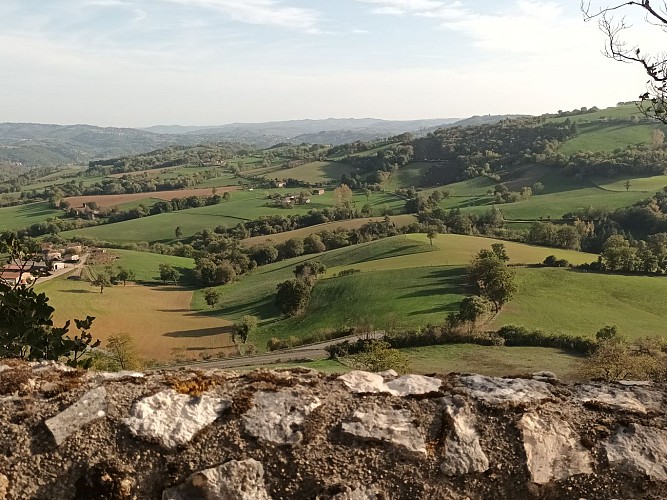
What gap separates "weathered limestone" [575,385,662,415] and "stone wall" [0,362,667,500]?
0.12 ft

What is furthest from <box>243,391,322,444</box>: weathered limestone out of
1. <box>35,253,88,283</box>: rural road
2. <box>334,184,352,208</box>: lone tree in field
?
<box>334,184,352,208</box>: lone tree in field

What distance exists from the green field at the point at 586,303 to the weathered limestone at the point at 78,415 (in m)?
44.2

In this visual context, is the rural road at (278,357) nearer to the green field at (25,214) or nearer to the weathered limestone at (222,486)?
the weathered limestone at (222,486)

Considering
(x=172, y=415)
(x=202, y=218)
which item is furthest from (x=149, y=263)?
(x=172, y=415)

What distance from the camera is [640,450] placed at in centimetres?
537

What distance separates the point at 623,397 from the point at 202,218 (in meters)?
122

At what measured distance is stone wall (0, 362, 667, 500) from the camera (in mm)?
5016

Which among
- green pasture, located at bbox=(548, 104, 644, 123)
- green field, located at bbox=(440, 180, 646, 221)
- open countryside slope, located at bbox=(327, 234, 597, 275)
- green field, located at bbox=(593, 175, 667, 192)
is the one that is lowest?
open countryside slope, located at bbox=(327, 234, 597, 275)

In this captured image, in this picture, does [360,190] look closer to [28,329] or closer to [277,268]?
[277,268]

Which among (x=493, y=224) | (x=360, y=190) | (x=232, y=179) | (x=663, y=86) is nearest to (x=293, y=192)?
(x=360, y=190)

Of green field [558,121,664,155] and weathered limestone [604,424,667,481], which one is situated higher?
green field [558,121,664,155]

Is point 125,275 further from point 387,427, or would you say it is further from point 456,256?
point 387,427

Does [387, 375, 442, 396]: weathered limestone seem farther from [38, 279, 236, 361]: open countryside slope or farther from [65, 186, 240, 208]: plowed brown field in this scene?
[65, 186, 240, 208]: plowed brown field

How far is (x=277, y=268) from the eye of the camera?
269 ft
